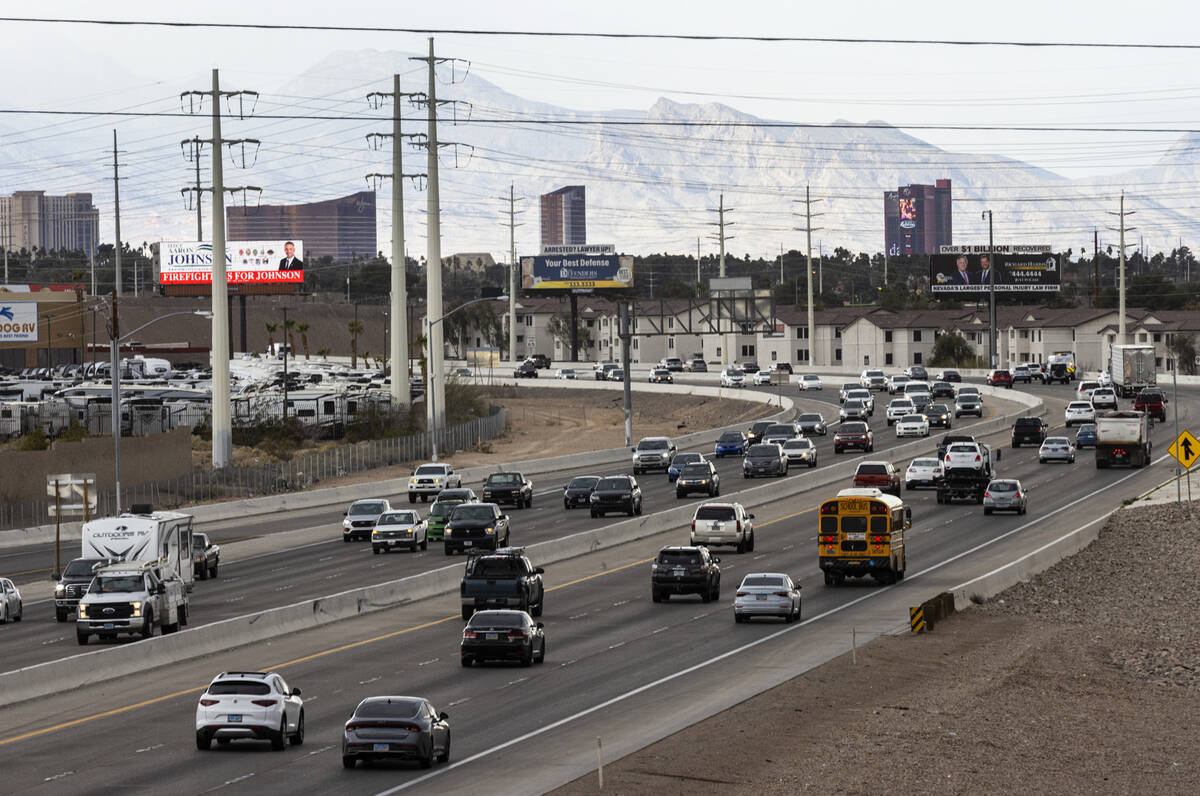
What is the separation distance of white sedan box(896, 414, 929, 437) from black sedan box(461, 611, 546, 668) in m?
65.1

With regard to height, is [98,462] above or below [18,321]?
below

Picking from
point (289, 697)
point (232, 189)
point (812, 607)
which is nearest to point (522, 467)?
point (232, 189)

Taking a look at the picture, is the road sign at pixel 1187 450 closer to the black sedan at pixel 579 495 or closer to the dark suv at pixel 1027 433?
the black sedan at pixel 579 495

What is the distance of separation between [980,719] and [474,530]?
95.9ft

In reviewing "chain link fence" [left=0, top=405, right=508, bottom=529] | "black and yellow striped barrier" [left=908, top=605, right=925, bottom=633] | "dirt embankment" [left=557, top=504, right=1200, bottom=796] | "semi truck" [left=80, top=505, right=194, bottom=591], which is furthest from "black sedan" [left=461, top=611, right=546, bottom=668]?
"chain link fence" [left=0, top=405, right=508, bottom=529]

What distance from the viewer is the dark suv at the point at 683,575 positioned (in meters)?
46.8

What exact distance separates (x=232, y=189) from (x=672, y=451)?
2931cm

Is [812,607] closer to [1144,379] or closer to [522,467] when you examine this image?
[522,467]

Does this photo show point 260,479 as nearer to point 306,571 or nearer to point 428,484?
point 428,484

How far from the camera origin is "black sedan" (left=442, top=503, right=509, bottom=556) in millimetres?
57969

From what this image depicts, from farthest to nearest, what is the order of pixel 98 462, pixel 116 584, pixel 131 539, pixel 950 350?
pixel 950 350
pixel 98 462
pixel 131 539
pixel 116 584

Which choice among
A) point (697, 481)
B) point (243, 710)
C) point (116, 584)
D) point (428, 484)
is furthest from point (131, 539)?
point (428, 484)

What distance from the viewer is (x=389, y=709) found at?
2580 centimetres

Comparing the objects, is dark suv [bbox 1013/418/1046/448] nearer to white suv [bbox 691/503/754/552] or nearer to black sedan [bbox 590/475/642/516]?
black sedan [bbox 590/475/642/516]
